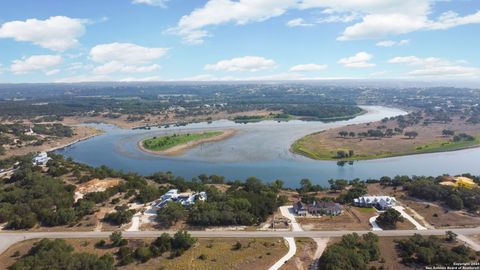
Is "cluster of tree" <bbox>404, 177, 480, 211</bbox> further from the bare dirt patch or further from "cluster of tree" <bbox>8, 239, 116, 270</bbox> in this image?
"cluster of tree" <bbox>8, 239, 116, 270</bbox>

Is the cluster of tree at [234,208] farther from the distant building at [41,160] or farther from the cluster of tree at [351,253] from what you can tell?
the distant building at [41,160]

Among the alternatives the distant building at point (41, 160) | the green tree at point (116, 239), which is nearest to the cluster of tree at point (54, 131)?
the distant building at point (41, 160)

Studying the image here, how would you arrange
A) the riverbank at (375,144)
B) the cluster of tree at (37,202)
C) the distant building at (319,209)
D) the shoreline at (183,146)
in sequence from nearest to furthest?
the cluster of tree at (37,202)
the distant building at (319,209)
the riverbank at (375,144)
the shoreline at (183,146)

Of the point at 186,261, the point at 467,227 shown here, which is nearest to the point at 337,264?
the point at 186,261

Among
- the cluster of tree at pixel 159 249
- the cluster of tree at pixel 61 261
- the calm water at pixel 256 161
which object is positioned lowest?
the calm water at pixel 256 161

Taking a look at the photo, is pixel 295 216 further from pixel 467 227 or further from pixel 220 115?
pixel 220 115

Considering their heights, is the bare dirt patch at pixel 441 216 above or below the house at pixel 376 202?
below

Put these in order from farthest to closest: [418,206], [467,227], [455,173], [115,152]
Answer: [115,152]
[455,173]
[418,206]
[467,227]
